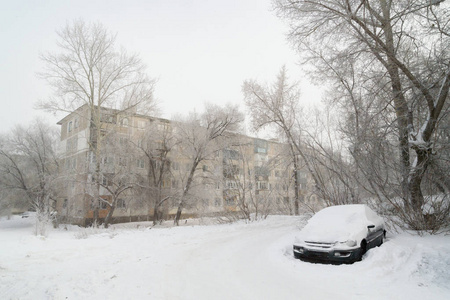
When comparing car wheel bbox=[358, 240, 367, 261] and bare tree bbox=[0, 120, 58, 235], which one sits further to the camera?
bare tree bbox=[0, 120, 58, 235]

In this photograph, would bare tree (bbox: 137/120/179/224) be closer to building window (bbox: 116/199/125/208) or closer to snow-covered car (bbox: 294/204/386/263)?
building window (bbox: 116/199/125/208)

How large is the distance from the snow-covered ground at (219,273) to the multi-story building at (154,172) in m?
12.4

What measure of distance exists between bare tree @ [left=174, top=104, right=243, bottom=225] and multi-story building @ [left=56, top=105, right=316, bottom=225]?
74 centimetres

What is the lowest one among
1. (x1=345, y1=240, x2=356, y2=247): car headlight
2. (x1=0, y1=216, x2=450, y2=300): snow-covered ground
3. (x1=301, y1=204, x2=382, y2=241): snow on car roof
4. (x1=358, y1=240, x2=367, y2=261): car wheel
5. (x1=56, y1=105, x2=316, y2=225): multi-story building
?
(x1=0, y1=216, x2=450, y2=300): snow-covered ground

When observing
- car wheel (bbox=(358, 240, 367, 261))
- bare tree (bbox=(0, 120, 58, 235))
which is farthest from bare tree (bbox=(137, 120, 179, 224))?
car wheel (bbox=(358, 240, 367, 261))

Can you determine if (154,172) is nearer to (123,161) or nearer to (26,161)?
(123,161)

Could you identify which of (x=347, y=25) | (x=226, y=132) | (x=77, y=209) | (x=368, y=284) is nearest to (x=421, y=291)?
(x=368, y=284)

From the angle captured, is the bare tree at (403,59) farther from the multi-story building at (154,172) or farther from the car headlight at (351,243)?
the multi-story building at (154,172)

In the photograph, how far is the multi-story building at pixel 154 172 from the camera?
22.0 meters

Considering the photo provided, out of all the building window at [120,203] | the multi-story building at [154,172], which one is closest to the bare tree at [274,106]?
the multi-story building at [154,172]

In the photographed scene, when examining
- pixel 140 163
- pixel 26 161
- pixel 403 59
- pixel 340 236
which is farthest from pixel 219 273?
pixel 26 161

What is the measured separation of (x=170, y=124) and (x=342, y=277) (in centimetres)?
2401

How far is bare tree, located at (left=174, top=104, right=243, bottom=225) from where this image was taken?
995 inches

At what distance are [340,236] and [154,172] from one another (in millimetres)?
23834
